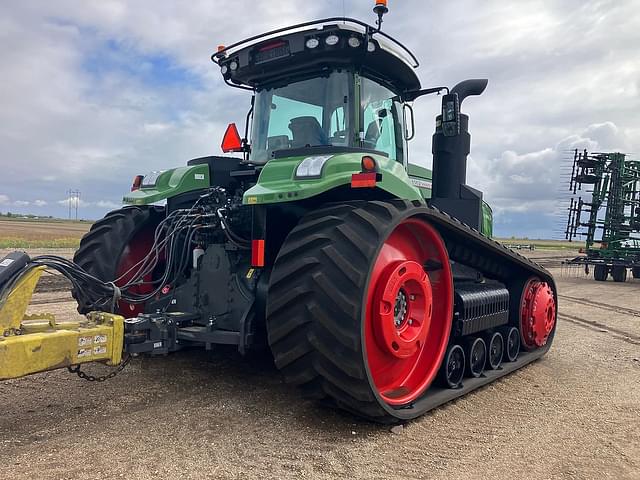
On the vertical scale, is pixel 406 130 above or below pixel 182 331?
above

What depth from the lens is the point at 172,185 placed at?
5270 millimetres

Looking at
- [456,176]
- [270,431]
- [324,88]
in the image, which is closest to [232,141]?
[324,88]

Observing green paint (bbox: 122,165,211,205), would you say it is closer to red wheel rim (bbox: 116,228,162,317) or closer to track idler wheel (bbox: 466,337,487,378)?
red wheel rim (bbox: 116,228,162,317)

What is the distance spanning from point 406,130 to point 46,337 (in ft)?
12.8

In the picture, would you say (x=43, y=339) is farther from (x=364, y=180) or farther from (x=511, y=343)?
(x=511, y=343)

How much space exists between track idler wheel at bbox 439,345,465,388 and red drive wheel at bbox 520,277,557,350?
172 cm

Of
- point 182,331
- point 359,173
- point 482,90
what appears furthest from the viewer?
point 482,90

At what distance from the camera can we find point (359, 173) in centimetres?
379

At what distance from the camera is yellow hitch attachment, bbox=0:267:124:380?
9.84 feet

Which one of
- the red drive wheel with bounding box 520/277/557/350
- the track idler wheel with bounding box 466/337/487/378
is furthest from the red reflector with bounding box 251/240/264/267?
the red drive wheel with bounding box 520/277/557/350

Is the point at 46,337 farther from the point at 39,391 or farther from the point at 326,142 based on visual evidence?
the point at 326,142

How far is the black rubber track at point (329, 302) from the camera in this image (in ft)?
11.5

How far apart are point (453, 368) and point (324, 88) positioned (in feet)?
9.15

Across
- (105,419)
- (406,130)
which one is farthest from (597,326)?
(105,419)
